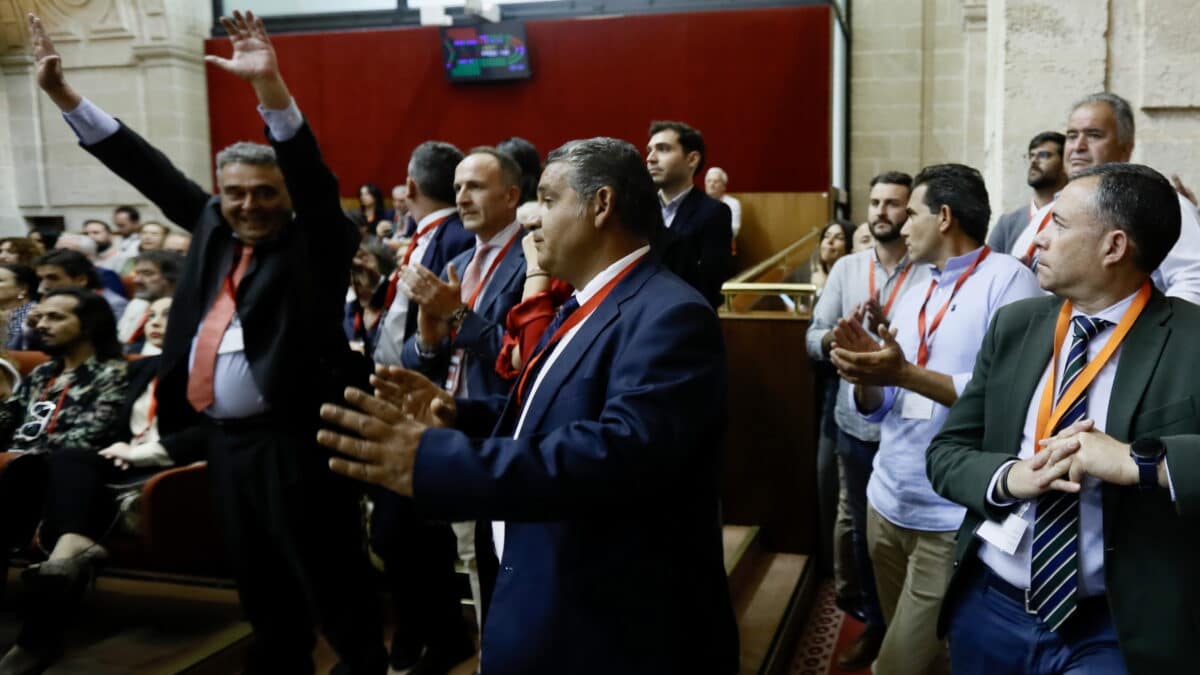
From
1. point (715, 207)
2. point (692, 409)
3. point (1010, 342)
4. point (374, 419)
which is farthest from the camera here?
point (715, 207)

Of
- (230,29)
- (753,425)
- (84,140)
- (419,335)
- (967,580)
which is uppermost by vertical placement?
(230,29)

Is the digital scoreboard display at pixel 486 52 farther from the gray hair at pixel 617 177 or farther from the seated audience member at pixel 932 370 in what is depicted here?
the gray hair at pixel 617 177

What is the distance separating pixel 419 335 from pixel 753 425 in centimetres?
189

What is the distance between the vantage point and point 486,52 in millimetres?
10336

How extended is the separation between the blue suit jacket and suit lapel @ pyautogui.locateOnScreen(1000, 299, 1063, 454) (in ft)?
1.85

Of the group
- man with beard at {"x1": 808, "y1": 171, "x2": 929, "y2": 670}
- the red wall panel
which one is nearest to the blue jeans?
man with beard at {"x1": 808, "y1": 171, "x2": 929, "y2": 670}

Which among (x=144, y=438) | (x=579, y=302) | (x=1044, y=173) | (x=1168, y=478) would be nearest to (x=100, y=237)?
(x=144, y=438)

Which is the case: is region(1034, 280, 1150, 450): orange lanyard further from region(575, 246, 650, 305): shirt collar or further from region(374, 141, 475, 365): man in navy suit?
region(374, 141, 475, 365): man in navy suit

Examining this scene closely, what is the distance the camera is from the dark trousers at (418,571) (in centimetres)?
298

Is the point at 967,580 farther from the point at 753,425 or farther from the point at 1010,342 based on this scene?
the point at 753,425

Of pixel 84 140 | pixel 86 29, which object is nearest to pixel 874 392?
pixel 84 140

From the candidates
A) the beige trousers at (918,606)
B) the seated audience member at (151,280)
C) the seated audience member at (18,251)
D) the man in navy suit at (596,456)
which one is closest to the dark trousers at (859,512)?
the beige trousers at (918,606)

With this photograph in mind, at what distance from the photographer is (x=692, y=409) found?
147 cm

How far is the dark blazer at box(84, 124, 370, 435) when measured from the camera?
2.47 metres
